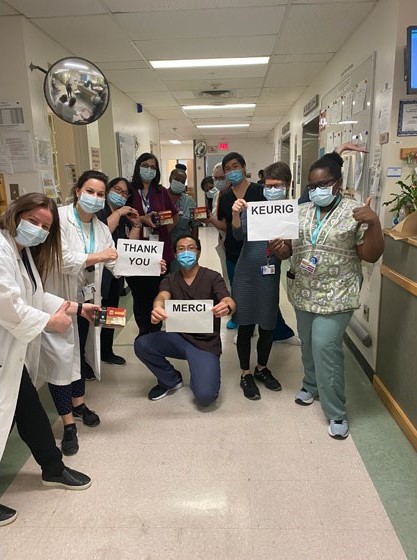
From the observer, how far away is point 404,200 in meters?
2.31

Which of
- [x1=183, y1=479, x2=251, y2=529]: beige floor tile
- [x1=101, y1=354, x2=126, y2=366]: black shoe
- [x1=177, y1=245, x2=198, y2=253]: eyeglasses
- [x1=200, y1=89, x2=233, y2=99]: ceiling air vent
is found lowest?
[x1=183, y1=479, x2=251, y2=529]: beige floor tile

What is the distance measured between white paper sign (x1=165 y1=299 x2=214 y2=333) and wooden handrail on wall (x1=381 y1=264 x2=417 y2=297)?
3.48ft

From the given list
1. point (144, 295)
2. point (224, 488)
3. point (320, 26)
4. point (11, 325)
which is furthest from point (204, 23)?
point (224, 488)

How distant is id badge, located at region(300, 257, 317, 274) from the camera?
2.15m

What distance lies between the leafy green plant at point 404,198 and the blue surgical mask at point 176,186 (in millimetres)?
1762

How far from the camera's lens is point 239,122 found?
8961 millimetres

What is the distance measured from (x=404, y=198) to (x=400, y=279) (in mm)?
464

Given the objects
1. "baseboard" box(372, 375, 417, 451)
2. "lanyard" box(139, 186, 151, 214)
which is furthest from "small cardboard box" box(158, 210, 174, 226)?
"baseboard" box(372, 375, 417, 451)

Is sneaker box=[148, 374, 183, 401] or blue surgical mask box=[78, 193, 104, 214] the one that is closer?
blue surgical mask box=[78, 193, 104, 214]

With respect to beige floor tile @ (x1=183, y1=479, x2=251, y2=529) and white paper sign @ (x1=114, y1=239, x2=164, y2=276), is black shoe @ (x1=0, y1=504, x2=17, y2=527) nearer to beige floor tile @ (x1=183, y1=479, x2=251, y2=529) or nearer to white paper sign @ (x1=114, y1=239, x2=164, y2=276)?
beige floor tile @ (x1=183, y1=479, x2=251, y2=529)

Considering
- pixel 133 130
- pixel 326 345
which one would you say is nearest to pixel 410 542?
pixel 326 345

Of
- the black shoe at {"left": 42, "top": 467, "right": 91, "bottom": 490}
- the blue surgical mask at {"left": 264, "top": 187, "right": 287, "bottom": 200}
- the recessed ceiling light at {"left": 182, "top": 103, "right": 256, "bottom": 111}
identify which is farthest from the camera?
the recessed ceiling light at {"left": 182, "top": 103, "right": 256, "bottom": 111}

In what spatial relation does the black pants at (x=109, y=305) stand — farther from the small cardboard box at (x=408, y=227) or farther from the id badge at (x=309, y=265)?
the small cardboard box at (x=408, y=227)

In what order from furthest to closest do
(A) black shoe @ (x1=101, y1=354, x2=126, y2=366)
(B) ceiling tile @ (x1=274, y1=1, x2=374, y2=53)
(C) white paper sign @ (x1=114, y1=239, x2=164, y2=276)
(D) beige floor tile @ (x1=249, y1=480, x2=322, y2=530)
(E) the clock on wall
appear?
1. (E) the clock on wall
2. (A) black shoe @ (x1=101, y1=354, x2=126, y2=366)
3. (B) ceiling tile @ (x1=274, y1=1, x2=374, y2=53)
4. (C) white paper sign @ (x1=114, y1=239, x2=164, y2=276)
5. (D) beige floor tile @ (x1=249, y1=480, x2=322, y2=530)
